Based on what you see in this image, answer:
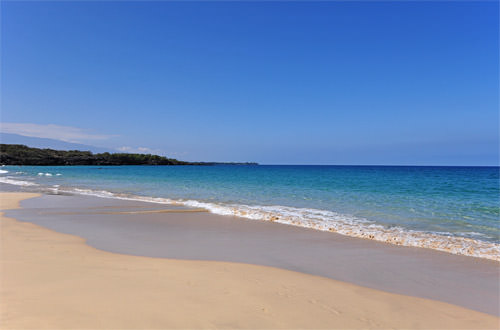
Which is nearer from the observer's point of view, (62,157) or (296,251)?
(296,251)

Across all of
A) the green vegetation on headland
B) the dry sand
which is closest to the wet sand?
the dry sand

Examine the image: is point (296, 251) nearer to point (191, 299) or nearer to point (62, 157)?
point (191, 299)

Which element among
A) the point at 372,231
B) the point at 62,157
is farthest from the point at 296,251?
the point at 62,157

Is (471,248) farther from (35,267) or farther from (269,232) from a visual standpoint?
(35,267)

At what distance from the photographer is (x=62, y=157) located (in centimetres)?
11206

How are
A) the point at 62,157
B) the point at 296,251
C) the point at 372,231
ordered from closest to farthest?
1. the point at 296,251
2. the point at 372,231
3. the point at 62,157

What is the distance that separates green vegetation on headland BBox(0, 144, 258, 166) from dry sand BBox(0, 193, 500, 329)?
407 feet

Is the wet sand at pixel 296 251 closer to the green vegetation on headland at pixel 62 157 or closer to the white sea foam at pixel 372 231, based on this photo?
the white sea foam at pixel 372 231

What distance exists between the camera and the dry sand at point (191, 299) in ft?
11.5

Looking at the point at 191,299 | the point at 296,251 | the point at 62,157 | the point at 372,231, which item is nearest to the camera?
the point at 191,299

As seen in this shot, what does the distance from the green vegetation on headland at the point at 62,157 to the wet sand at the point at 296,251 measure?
116 meters

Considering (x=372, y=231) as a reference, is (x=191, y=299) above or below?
below

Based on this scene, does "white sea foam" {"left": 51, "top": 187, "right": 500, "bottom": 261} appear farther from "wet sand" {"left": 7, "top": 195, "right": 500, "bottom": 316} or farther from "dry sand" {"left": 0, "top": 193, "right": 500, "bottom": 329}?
"dry sand" {"left": 0, "top": 193, "right": 500, "bottom": 329}

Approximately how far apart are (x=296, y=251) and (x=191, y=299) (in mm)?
3563
